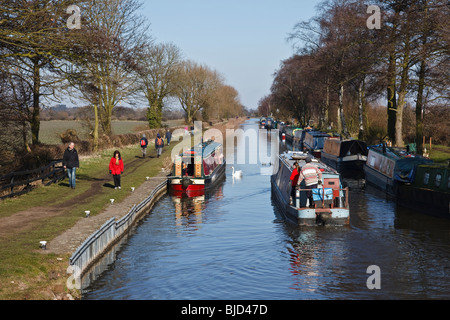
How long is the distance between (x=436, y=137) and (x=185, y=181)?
949 inches

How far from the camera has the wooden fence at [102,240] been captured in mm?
13984

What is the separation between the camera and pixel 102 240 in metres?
16.5

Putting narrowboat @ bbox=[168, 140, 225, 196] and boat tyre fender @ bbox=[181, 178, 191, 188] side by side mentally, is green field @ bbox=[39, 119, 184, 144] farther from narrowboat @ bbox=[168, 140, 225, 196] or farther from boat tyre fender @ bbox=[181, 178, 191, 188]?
boat tyre fender @ bbox=[181, 178, 191, 188]

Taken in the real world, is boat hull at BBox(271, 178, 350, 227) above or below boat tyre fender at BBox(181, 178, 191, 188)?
below

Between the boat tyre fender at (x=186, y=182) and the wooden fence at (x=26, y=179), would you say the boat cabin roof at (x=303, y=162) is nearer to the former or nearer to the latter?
the boat tyre fender at (x=186, y=182)

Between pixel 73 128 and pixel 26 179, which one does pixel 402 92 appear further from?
pixel 73 128

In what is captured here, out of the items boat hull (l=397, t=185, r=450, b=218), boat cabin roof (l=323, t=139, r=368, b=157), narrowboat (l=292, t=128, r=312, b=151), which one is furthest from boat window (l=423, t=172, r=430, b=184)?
narrowboat (l=292, t=128, r=312, b=151)

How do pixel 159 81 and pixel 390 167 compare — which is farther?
pixel 159 81

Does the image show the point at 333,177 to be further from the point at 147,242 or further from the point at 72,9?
the point at 72,9

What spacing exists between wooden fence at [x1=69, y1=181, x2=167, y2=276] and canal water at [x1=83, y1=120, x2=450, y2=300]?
46 centimetres

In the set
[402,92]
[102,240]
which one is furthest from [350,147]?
[102,240]

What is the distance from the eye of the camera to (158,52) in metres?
77.7

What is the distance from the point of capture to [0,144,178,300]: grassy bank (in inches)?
469

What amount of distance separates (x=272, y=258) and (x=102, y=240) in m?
5.18
